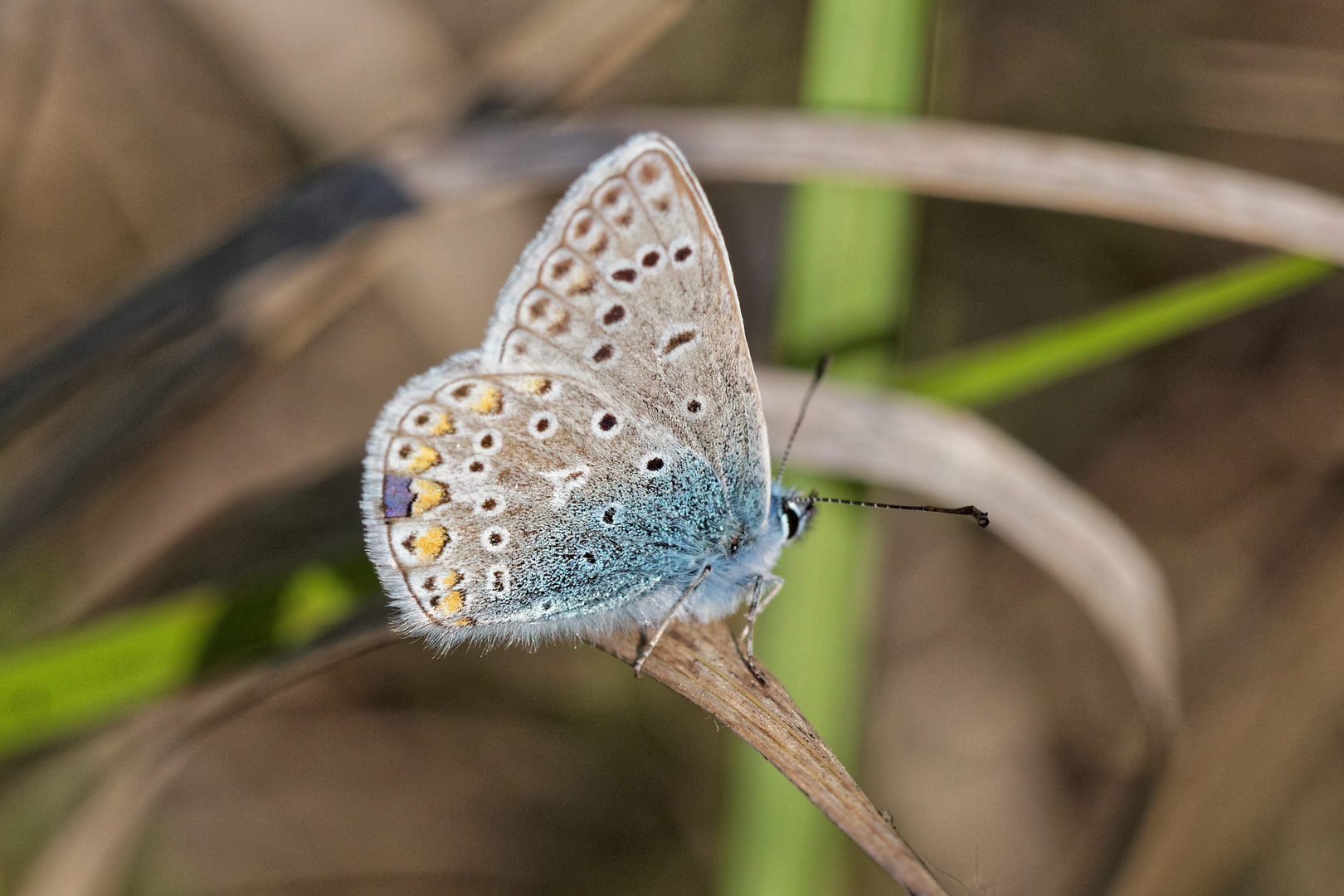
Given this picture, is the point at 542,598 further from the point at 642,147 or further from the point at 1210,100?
the point at 1210,100

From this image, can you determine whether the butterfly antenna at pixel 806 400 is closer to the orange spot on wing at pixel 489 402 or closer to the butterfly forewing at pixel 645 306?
the butterfly forewing at pixel 645 306

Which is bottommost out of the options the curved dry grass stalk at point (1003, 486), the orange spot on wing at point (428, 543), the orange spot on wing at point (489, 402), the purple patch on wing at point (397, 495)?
the curved dry grass stalk at point (1003, 486)

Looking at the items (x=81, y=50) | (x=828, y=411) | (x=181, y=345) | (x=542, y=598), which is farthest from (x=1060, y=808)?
(x=81, y=50)

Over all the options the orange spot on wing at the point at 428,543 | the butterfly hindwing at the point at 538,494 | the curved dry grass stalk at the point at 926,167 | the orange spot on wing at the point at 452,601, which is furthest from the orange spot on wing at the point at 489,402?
the curved dry grass stalk at the point at 926,167

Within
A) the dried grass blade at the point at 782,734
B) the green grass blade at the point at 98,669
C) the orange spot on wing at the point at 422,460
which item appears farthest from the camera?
the orange spot on wing at the point at 422,460

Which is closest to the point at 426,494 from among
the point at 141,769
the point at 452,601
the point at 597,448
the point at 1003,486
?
the point at 452,601
